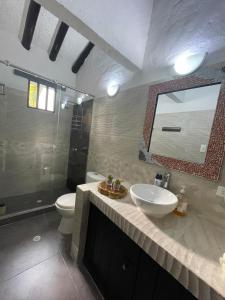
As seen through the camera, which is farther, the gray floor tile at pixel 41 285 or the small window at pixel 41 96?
the small window at pixel 41 96

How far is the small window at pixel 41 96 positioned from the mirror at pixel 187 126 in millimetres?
1812

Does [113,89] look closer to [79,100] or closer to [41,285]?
[79,100]

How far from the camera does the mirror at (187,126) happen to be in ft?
3.54

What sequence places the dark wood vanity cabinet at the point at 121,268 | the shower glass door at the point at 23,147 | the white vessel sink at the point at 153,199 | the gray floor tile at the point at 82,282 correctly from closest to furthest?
the dark wood vanity cabinet at the point at 121,268
the white vessel sink at the point at 153,199
the gray floor tile at the point at 82,282
the shower glass door at the point at 23,147

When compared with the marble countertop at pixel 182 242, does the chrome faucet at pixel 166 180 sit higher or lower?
higher

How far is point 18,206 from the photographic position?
2.10 meters

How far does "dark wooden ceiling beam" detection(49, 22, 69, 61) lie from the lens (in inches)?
79.1

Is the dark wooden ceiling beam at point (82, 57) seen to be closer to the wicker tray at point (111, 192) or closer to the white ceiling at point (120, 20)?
the white ceiling at point (120, 20)

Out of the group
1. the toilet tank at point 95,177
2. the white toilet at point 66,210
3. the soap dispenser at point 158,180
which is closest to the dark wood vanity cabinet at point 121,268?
the white toilet at point 66,210

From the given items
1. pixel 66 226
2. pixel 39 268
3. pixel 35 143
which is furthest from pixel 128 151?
pixel 35 143

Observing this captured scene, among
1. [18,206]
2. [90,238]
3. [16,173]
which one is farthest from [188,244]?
[16,173]

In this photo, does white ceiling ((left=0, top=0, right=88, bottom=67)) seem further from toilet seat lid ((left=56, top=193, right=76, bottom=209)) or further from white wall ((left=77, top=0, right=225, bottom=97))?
toilet seat lid ((left=56, top=193, right=76, bottom=209))

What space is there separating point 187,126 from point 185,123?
34 mm

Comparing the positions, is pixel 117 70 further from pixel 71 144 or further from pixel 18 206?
pixel 18 206
